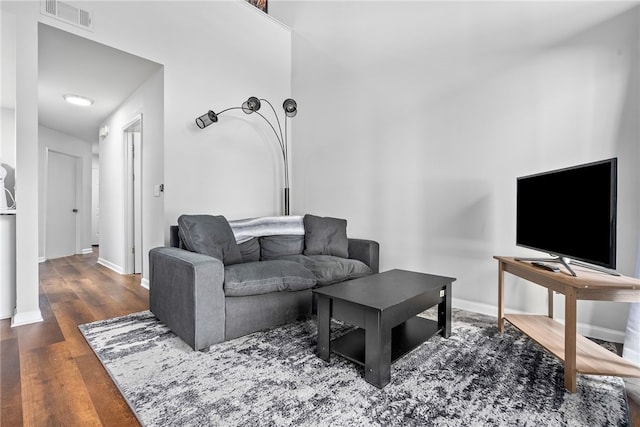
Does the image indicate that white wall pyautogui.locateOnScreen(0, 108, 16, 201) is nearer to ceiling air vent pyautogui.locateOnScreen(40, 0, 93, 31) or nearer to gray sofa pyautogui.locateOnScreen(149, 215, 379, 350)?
ceiling air vent pyautogui.locateOnScreen(40, 0, 93, 31)

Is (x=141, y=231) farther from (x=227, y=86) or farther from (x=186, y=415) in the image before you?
(x=186, y=415)

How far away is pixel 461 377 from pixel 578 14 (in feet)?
8.78

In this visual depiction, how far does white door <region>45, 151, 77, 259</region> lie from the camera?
5.57 m

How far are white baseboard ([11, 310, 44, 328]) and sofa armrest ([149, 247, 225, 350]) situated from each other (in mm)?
1147

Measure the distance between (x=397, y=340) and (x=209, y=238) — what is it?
159 centimetres

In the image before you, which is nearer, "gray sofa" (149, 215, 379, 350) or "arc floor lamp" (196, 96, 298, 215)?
"gray sofa" (149, 215, 379, 350)

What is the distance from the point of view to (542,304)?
242 cm

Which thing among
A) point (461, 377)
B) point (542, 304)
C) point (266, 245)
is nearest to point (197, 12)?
point (266, 245)

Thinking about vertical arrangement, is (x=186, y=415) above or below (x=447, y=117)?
below

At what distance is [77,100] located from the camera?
4082mm

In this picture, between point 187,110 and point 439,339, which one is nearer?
point 439,339

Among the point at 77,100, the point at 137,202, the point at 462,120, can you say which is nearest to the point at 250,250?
the point at 137,202

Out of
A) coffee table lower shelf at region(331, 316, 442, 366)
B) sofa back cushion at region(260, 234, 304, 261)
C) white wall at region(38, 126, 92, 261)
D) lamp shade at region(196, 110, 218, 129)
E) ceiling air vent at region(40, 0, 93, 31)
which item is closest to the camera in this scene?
coffee table lower shelf at region(331, 316, 442, 366)

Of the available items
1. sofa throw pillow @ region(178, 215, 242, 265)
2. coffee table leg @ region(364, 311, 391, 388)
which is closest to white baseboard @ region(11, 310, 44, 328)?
sofa throw pillow @ region(178, 215, 242, 265)
